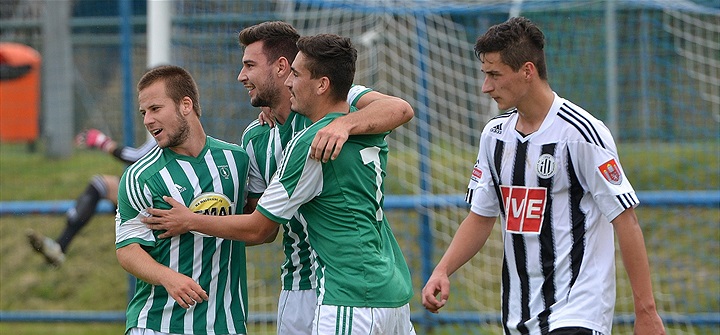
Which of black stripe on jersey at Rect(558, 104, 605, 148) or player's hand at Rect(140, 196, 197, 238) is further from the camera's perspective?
black stripe on jersey at Rect(558, 104, 605, 148)

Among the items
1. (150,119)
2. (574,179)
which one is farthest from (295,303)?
(574,179)

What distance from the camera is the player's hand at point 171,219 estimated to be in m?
3.69

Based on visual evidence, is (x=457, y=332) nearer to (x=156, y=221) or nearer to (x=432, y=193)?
(x=432, y=193)

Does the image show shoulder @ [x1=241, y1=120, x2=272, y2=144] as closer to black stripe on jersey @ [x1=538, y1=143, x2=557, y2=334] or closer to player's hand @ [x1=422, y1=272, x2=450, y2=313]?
player's hand @ [x1=422, y1=272, x2=450, y2=313]

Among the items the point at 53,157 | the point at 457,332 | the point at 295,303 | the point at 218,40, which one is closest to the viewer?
the point at 295,303

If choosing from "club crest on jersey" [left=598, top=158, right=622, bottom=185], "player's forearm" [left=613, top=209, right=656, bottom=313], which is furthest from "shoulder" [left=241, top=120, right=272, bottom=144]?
"player's forearm" [left=613, top=209, right=656, bottom=313]

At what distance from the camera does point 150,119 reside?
3871 millimetres

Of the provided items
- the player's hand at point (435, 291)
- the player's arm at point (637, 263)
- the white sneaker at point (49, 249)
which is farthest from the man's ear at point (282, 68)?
the white sneaker at point (49, 249)

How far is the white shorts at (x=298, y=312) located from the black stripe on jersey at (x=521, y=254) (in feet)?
2.67

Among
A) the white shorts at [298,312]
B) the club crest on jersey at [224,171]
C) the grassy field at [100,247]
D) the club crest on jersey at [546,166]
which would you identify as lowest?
the grassy field at [100,247]

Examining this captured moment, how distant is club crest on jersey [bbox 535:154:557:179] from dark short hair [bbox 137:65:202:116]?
1.35 metres

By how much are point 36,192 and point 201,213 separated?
721 centimetres

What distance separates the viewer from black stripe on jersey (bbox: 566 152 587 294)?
3.87 meters

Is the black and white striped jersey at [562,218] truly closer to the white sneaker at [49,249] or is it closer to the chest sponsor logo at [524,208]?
the chest sponsor logo at [524,208]
